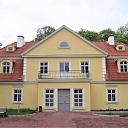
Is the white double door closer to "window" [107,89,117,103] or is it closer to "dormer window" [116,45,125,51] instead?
"window" [107,89,117,103]

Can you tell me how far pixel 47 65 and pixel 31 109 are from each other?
4505 millimetres

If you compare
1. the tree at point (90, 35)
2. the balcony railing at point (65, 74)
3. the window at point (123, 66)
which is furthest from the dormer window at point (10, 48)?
the tree at point (90, 35)

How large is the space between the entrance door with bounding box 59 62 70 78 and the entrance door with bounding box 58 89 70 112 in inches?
60.2

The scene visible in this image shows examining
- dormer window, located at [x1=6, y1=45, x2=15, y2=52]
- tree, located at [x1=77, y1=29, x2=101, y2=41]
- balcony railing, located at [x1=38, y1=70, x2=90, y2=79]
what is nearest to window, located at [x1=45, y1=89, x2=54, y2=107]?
balcony railing, located at [x1=38, y1=70, x2=90, y2=79]

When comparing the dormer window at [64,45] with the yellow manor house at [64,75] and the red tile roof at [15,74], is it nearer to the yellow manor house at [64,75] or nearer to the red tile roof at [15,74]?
the yellow manor house at [64,75]

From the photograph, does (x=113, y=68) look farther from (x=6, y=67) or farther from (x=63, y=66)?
(x=6, y=67)

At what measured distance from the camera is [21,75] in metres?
22.4

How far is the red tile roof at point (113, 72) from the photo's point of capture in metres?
Result: 21.7

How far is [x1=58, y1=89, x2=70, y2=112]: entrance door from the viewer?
20.4m

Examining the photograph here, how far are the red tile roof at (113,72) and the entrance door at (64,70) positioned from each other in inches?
155

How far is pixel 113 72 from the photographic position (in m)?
22.1

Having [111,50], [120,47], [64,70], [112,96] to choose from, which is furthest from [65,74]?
[120,47]

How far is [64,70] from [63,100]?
3008 millimetres

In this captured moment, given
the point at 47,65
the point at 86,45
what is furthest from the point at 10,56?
the point at 86,45
